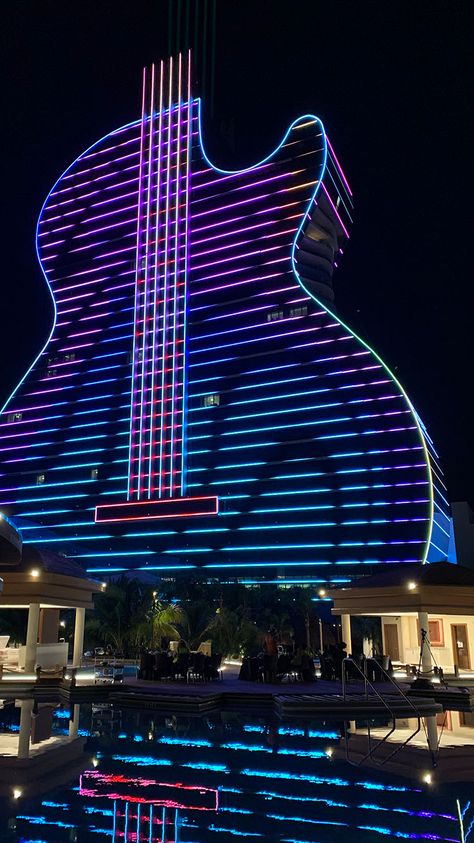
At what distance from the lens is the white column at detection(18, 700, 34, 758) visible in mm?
10797

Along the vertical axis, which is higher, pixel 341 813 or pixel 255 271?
pixel 255 271

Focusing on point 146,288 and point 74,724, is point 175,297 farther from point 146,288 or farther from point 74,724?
point 74,724

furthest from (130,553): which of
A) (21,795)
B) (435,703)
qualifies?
(21,795)

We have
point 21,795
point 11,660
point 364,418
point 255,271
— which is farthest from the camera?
point 255,271

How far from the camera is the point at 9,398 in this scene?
73.2 m

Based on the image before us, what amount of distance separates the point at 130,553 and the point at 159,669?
39062 mm

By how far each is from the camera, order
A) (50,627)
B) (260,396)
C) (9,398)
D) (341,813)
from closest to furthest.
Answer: (341,813) < (50,627) < (260,396) < (9,398)

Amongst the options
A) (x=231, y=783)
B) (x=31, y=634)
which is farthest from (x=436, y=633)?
(x=231, y=783)

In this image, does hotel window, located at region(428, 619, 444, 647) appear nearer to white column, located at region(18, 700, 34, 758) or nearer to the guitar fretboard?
white column, located at region(18, 700, 34, 758)

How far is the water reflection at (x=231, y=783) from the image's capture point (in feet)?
23.2

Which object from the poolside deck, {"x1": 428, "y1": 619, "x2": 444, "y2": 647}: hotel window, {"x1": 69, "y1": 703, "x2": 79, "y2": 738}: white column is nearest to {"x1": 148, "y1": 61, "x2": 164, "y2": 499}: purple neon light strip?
{"x1": 428, "y1": 619, "x2": 444, "y2": 647}: hotel window

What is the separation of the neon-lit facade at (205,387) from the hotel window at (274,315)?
16cm

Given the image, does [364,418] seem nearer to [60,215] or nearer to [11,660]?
[11,660]

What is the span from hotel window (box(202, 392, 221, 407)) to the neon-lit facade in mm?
203
